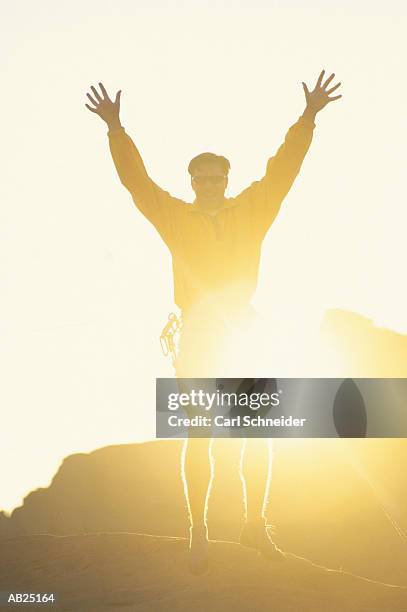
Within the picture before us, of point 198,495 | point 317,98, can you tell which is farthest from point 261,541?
point 317,98

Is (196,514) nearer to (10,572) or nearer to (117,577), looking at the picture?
(117,577)

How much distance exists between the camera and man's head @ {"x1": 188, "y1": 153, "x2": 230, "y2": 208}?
14.9 ft

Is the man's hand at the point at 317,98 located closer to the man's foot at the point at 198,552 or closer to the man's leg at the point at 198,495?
the man's leg at the point at 198,495

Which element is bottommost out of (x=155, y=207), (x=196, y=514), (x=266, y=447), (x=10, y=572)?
(x=10, y=572)

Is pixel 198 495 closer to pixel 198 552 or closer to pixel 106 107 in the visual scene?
pixel 198 552

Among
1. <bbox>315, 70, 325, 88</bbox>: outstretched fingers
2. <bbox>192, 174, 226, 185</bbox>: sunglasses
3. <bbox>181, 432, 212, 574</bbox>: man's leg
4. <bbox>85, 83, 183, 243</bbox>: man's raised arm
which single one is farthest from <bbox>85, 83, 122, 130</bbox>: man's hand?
<bbox>181, 432, 212, 574</bbox>: man's leg

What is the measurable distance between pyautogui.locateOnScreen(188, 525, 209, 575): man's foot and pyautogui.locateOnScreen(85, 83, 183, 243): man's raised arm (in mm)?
2102

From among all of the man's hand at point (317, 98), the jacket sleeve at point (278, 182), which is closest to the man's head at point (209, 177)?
the jacket sleeve at point (278, 182)

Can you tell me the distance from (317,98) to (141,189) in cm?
153

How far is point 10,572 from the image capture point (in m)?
4.97

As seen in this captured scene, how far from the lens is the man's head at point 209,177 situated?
14.9 ft

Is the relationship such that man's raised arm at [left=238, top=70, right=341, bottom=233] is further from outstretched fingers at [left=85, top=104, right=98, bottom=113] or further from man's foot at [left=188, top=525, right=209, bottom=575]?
man's foot at [left=188, top=525, right=209, bottom=575]

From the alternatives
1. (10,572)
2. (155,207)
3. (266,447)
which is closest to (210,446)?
A: (266,447)

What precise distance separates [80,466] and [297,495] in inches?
345
